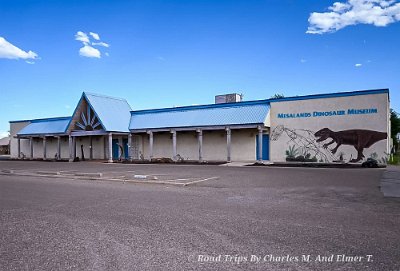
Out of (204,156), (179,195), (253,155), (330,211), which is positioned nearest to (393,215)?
(330,211)

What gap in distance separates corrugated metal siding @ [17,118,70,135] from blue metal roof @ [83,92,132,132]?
5.32 metres

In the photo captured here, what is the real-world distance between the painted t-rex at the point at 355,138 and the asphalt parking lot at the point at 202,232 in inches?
634

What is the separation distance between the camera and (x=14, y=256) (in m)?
4.68

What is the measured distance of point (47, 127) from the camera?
136 feet

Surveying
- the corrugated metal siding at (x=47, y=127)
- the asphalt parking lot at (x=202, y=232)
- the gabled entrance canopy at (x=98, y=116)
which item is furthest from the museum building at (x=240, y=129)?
the asphalt parking lot at (x=202, y=232)

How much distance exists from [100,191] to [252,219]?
6.43 meters

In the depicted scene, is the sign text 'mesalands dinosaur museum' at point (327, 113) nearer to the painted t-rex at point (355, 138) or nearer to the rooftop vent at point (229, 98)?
the painted t-rex at point (355, 138)

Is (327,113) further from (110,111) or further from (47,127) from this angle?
(47,127)

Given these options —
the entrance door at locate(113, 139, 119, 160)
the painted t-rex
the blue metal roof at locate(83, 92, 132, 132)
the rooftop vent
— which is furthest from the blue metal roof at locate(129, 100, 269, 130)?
the painted t-rex

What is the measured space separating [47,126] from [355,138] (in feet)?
113

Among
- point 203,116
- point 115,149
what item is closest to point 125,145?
point 115,149

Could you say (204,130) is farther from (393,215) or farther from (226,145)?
(393,215)

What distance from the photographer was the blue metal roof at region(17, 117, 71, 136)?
3947 cm

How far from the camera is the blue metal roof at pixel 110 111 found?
33844 millimetres
